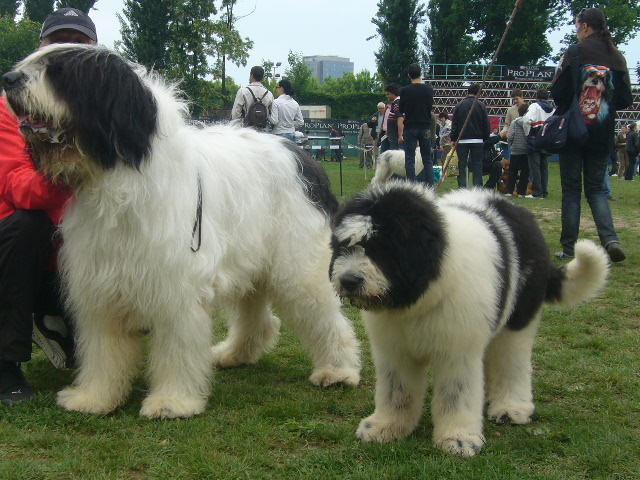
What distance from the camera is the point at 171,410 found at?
3414 millimetres

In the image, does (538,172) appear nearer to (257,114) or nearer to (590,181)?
(257,114)

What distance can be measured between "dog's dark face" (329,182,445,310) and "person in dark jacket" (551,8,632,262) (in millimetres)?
4721

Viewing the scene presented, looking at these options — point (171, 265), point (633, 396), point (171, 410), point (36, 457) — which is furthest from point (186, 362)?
point (633, 396)

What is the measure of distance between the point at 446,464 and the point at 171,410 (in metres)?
1.41

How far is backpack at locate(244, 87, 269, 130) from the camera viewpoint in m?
10.5

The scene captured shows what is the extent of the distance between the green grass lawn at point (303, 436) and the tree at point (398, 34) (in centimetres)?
4837

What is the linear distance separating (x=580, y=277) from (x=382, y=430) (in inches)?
54.1

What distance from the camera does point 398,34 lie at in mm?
50750

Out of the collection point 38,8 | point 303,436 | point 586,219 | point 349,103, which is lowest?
point 586,219

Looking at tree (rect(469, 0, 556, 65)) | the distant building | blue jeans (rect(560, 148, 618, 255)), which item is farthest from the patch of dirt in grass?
the distant building

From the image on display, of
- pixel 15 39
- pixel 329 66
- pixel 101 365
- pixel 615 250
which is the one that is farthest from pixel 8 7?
pixel 329 66

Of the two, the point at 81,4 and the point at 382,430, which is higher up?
the point at 81,4

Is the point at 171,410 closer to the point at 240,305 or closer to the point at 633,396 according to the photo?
the point at 240,305

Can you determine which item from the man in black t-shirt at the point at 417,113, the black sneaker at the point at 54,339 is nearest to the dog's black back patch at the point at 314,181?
the black sneaker at the point at 54,339
